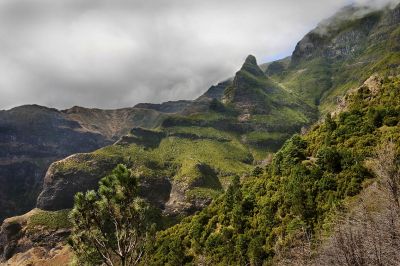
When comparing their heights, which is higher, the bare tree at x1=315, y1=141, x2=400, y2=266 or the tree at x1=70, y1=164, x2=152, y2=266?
the tree at x1=70, y1=164, x2=152, y2=266

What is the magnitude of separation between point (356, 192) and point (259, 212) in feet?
68.5

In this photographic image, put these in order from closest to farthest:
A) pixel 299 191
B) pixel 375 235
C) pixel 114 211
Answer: pixel 375 235
pixel 114 211
pixel 299 191

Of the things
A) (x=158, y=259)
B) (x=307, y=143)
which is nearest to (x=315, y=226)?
(x=307, y=143)

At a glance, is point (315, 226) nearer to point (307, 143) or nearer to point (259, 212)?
point (259, 212)

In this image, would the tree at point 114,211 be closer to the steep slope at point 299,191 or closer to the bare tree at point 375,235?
the bare tree at point 375,235

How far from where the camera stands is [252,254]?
68.2 meters

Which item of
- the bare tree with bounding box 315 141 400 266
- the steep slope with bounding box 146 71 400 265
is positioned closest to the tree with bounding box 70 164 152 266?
the bare tree with bounding box 315 141 400 266

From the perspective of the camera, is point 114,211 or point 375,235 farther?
point 114,211

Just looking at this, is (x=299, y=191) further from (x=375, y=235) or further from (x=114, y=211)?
(x=375, y=235)

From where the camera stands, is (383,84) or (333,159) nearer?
(333,159)

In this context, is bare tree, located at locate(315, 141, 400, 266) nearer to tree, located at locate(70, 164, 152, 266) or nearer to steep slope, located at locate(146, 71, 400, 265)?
tree, located at locate(70, 164, 152, 266)

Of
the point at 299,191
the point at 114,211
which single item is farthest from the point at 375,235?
the point at 299,191

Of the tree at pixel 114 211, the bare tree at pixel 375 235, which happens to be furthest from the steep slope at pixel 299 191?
the tree at pixel 114 211

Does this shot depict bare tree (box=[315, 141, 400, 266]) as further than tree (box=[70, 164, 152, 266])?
No
